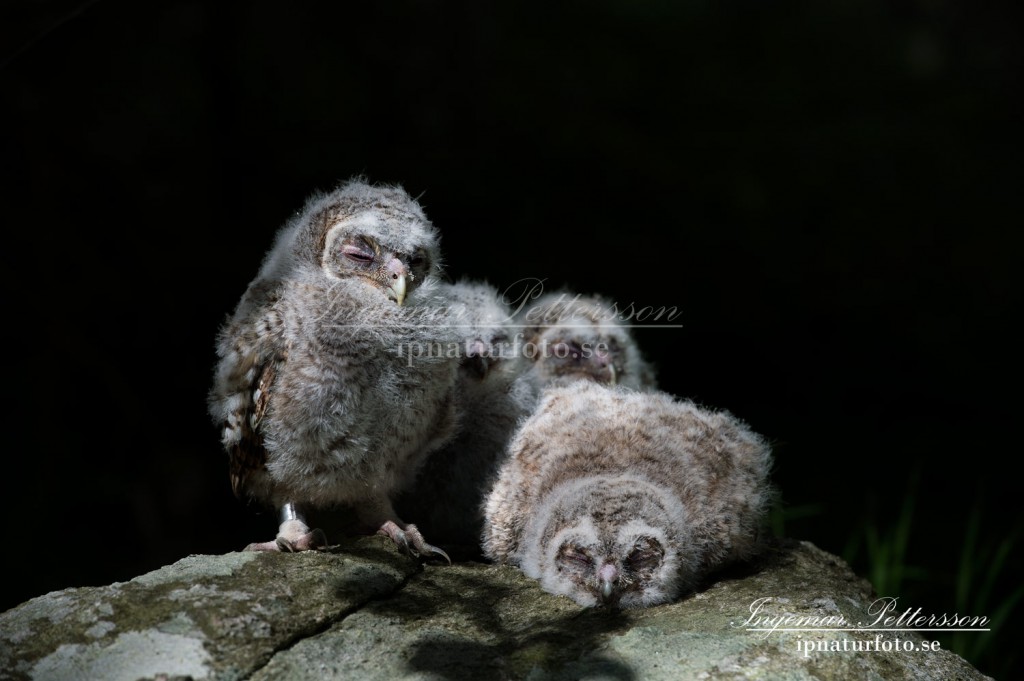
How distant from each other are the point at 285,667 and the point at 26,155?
11.8 ft

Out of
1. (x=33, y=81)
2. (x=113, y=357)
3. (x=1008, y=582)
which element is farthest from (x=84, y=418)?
(x=1008, y=582)

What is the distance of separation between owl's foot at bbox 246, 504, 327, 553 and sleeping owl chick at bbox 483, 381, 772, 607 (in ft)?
1.72

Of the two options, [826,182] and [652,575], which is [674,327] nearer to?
[826,182]

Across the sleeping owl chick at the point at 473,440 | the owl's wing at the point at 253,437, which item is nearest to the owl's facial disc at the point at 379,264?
the owl's wing at the point at 253,437

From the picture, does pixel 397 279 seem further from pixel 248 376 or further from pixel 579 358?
pixel 579 358

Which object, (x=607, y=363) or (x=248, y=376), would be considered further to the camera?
(x=607, y=363)

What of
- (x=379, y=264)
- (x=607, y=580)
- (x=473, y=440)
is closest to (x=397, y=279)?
(x=379, y=264)

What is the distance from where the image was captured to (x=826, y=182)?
24.9 ft

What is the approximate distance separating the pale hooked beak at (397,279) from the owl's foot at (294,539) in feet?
2.40

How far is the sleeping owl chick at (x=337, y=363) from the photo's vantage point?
3059 mm

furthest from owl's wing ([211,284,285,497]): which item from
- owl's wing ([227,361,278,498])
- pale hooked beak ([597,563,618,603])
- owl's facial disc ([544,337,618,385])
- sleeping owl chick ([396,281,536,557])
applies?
Answer: owl's facial disc ([544,337,618,385])

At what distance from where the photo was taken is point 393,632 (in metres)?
2.68

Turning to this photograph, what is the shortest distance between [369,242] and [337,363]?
36cm

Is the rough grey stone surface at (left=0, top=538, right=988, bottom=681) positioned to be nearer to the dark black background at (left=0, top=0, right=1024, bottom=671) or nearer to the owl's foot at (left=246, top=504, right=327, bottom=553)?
the owl's foot at (left=246, top=504, right=327, bottom=553)
